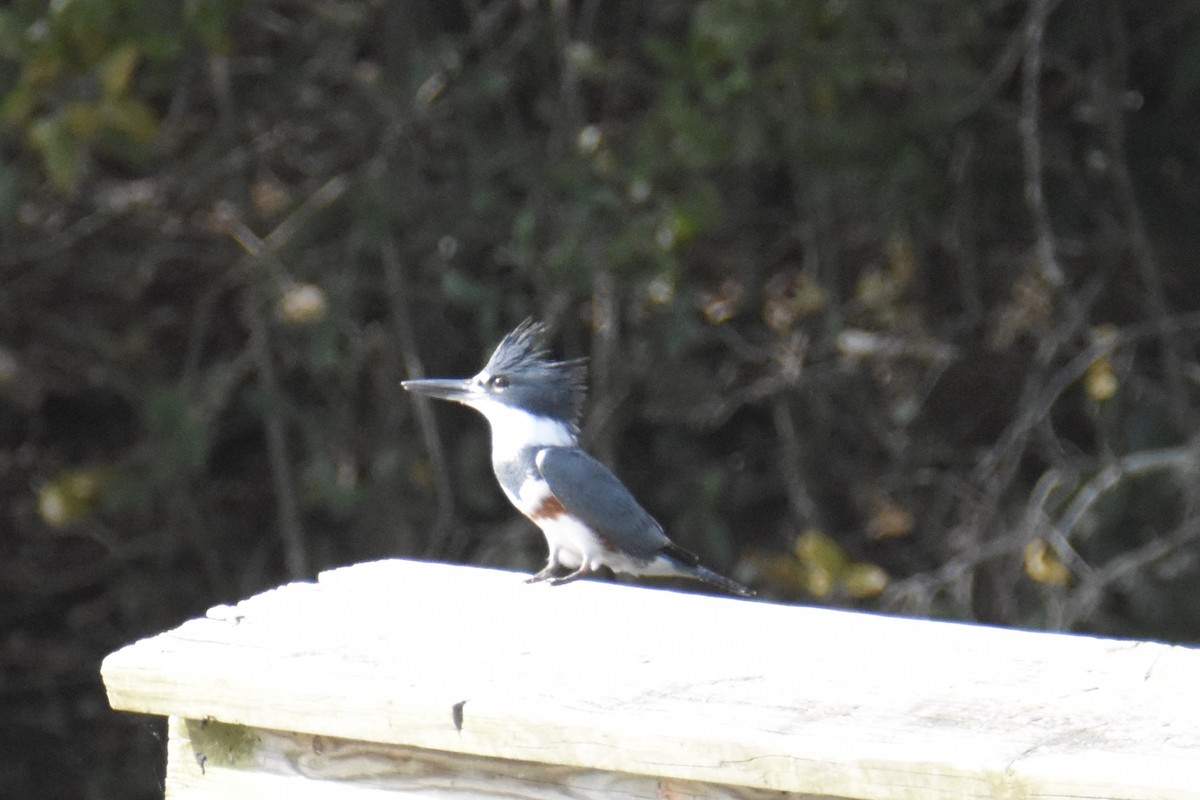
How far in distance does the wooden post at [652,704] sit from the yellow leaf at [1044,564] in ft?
5.76

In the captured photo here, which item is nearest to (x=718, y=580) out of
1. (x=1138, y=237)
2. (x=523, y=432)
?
(x=523, y=432)

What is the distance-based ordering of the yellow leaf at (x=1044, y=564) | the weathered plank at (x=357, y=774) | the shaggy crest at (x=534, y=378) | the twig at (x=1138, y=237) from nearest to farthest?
1. the weathered plank at (x=357, y=774)
2. the shaggy crest at (x=534, y=378)
3. the yellow leaf at (x=1044, y=564)
4. the twig at (x=1138, y=237)

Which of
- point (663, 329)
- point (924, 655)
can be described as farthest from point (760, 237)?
point (924, 655)

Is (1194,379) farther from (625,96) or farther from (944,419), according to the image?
(625,96)

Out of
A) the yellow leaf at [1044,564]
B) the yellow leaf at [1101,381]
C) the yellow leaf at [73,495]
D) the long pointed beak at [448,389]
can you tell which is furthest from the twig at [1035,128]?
the yellow leaf at [73,495]

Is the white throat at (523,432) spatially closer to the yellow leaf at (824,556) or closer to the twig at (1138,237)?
the yellow leaf at (824,556)

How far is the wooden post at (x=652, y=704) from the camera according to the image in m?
1.64

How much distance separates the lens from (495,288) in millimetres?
4398

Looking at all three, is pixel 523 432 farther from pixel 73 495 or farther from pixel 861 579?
pixel 73 495

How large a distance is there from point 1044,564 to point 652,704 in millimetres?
2268

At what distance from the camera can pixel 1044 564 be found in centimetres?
382

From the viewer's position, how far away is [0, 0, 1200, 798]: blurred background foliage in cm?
411

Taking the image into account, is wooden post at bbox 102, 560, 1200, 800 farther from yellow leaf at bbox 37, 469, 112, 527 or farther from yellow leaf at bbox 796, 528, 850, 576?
yellow leaf at bbox 37, 469, 112, 527

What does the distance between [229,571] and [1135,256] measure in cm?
278
